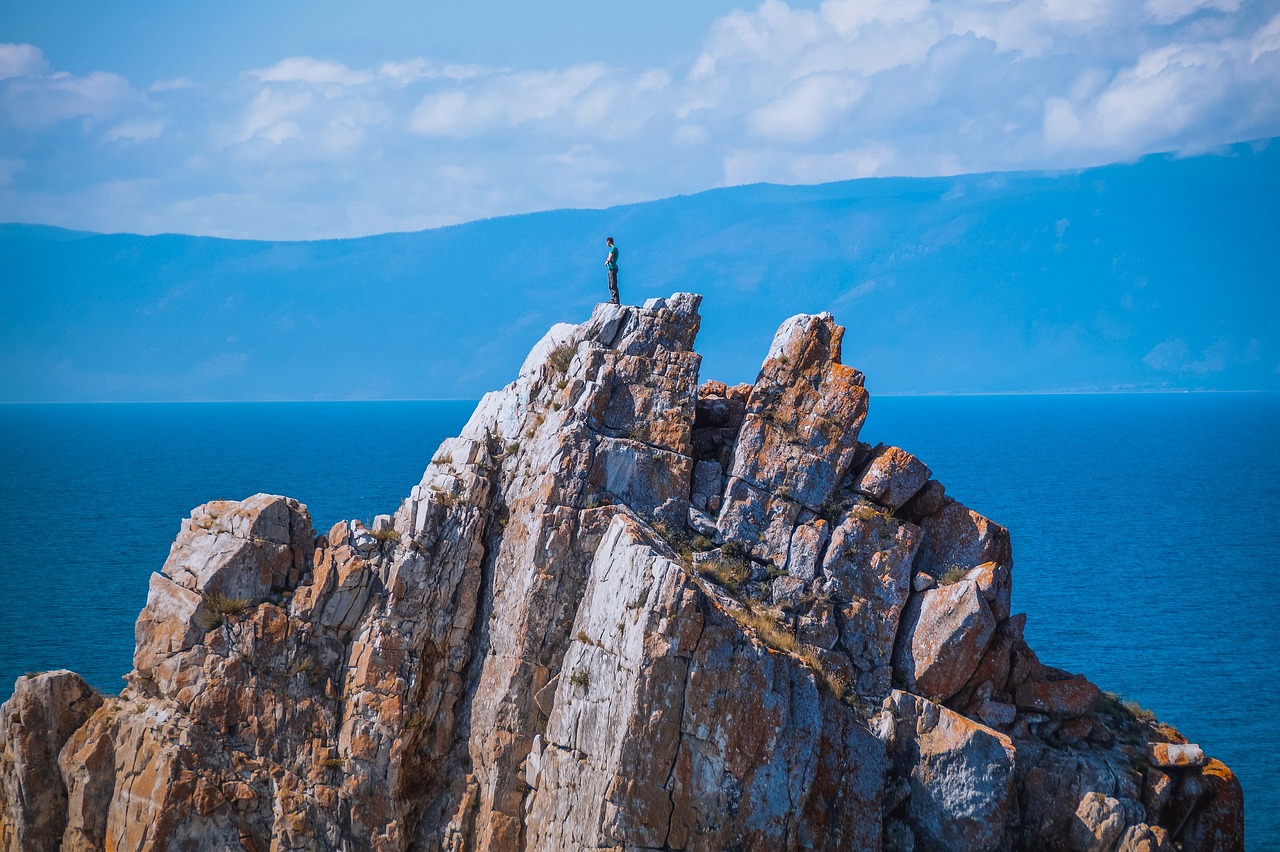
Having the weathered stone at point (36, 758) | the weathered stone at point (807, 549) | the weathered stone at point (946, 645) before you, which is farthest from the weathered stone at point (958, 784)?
the weathered stone at point (36, 758)

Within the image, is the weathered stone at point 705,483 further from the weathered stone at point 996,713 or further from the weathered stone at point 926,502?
the weathered stone at point 996,713

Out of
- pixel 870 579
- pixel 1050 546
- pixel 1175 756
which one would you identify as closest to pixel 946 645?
pixel 870 579

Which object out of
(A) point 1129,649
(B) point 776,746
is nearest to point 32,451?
(A) point 1129,649

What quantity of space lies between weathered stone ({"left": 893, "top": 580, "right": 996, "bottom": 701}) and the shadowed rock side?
9cm

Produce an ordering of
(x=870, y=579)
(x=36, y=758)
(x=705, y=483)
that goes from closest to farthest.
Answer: (x=36, y=758)
(x=870, y=579)
(x=705, y=483)

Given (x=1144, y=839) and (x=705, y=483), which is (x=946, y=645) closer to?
(x=1144, y=839)

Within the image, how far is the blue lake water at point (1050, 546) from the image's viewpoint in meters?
57.3

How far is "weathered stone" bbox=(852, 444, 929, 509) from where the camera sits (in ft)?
111

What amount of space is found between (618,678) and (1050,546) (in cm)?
7238

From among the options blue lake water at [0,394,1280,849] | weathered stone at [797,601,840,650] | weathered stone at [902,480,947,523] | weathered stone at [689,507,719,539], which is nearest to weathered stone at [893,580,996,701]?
weathered stone at [797,601,840,650]

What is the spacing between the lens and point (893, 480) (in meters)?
34.0

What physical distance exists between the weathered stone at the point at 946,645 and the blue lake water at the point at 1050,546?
66.5 feet

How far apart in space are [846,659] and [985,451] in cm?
13900

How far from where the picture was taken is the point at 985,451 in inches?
6432
